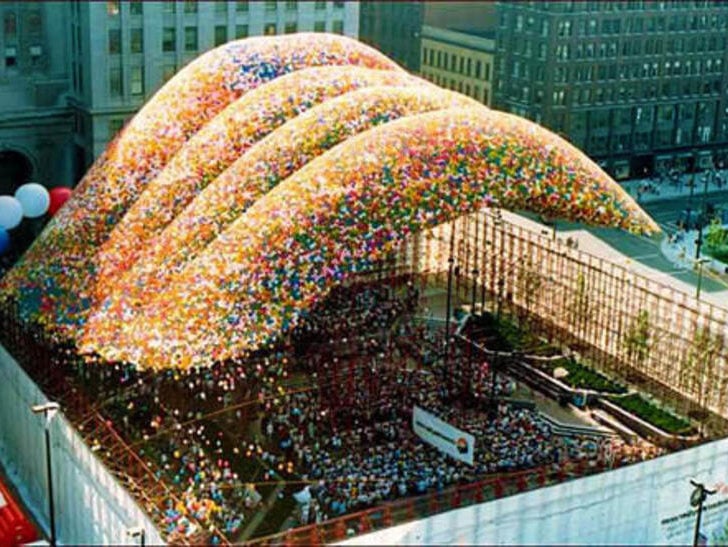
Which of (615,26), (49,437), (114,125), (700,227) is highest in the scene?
(615,26)

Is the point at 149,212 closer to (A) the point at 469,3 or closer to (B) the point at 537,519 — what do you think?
(B) the point at 537,519

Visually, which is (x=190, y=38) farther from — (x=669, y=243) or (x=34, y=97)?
(x=669, y=243)

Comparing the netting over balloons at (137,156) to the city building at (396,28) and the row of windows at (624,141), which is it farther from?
the city building at (396,28)

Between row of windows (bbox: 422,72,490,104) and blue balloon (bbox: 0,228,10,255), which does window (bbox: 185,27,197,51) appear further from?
row of windows (bbox: 422,72,490,104)

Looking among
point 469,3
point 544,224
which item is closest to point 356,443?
point 544,224

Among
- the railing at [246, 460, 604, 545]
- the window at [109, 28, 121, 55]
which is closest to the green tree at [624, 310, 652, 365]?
the railing at [246, 460, 604, 545]

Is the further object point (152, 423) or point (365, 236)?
point (152, 423)

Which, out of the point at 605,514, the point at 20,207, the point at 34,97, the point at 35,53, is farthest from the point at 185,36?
the point at 605,514
